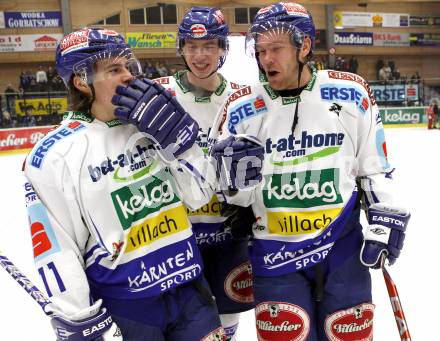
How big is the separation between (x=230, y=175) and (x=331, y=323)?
0.56 metres

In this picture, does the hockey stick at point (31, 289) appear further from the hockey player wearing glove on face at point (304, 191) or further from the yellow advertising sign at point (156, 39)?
the yellow advertising sign at point (156, 39)

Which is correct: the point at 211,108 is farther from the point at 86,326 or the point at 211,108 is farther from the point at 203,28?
the point at 86,326

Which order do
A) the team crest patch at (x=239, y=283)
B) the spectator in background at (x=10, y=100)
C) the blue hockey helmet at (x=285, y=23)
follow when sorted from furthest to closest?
the spectator in background at (x=10, y=100) < the team crest patch at (x=239, y=283) < the blue hockey helmet at (x=285, y=23)

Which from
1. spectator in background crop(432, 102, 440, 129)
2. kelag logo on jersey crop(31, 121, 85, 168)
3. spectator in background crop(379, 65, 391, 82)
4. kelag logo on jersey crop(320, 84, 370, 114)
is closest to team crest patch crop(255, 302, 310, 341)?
kelag logo on jersey crop(320, 84, 370, 114)

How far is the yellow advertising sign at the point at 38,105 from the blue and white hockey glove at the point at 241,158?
32.5 ft

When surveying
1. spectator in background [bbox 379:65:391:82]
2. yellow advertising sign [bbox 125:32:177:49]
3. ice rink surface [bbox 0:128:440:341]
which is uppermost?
yellow advertising sign [bbox 125:32:177:49]

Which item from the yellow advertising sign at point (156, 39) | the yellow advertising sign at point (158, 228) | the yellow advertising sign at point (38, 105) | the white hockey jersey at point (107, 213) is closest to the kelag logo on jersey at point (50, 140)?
the white hockey jersey at point (107, 213)

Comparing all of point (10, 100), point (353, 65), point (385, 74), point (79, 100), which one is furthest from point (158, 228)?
point (385, 74)

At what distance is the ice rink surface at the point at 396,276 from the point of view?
8.59 ft

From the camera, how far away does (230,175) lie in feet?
5.12

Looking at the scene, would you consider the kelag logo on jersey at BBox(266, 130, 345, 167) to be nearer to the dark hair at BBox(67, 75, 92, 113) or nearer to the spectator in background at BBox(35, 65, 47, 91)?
the dark hair at BBox(67, 75, 92, 113)

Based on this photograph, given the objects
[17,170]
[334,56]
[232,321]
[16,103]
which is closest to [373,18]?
[334,56]

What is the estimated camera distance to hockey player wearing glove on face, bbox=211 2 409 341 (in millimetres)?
1620

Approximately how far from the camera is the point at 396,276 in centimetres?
312
